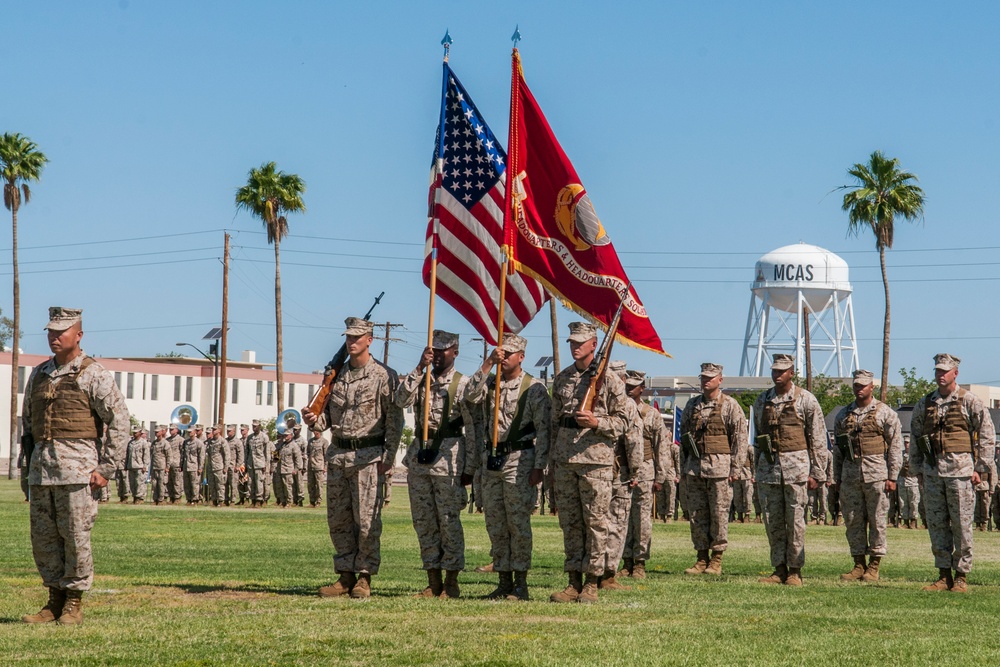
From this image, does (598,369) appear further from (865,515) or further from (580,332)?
(865,515)

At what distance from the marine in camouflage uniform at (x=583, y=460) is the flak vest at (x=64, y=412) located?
3.73 meters

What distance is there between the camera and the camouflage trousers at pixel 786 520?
561 inches

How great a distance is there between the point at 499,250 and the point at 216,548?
739 centimetres

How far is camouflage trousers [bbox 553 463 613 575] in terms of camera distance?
11586mm

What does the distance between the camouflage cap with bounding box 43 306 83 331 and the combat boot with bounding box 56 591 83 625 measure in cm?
184

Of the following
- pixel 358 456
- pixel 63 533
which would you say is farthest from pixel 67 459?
pixel 358 456

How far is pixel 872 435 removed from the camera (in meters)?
15.5

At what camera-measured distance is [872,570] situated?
1514cm

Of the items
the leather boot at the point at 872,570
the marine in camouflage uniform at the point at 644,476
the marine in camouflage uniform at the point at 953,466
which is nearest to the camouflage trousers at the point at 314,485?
the marine in camouflage uniform at the point at 644,476

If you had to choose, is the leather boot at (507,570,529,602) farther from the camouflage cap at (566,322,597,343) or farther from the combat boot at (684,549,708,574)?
the combat boot at (684,549,708,574)

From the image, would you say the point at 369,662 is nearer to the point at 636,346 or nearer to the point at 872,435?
the point at 636,346

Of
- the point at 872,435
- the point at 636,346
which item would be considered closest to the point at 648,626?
the point at 636,346

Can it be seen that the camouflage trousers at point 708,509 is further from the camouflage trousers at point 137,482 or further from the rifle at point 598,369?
the camouflage trousers at point 137,482

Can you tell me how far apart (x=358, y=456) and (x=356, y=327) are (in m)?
1.07
